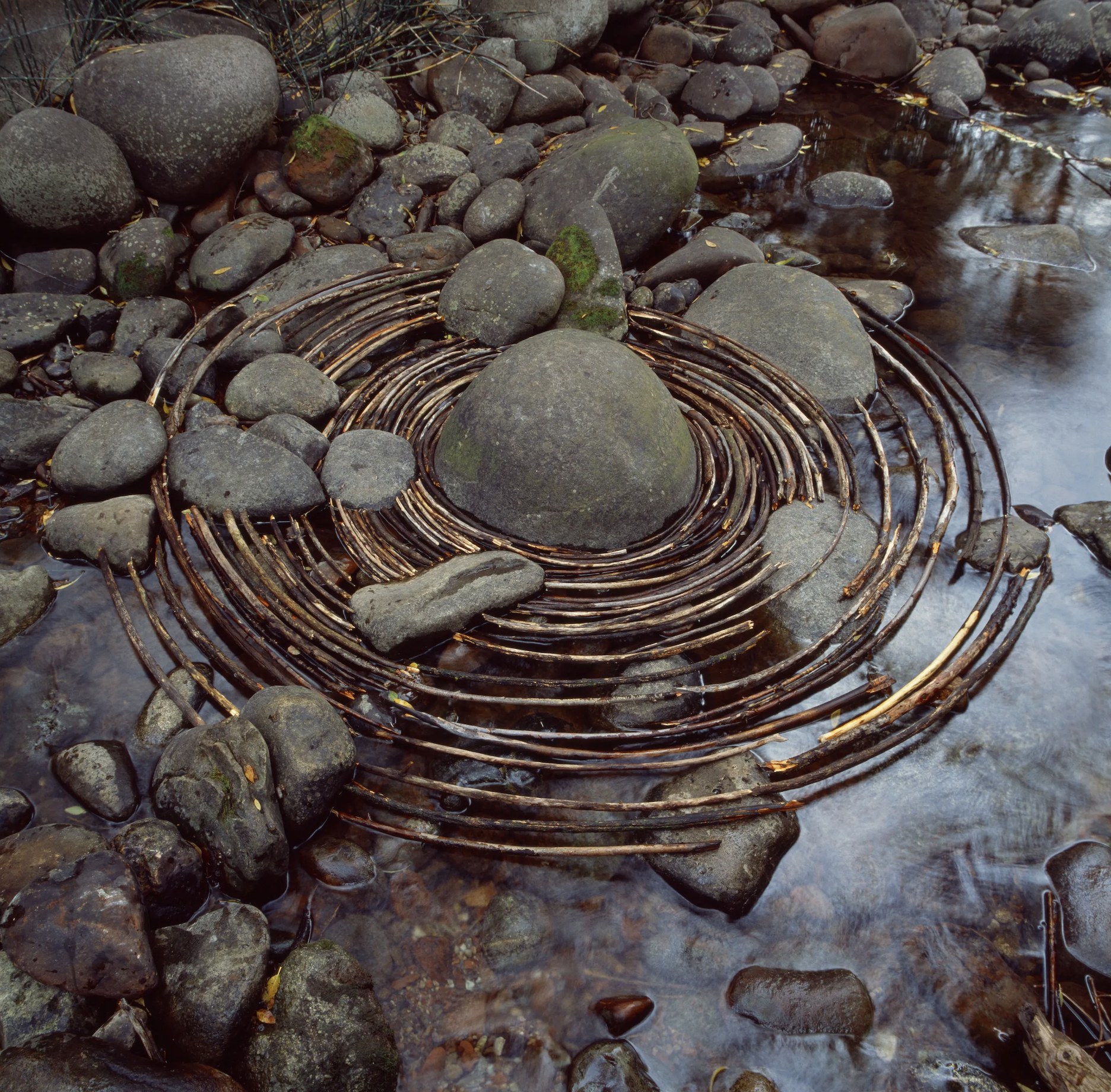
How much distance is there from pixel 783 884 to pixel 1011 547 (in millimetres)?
2444

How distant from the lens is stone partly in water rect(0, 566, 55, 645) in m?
3.79

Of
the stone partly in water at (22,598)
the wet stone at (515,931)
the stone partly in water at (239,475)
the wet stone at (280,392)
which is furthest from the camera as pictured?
the wet stone at (280,392)

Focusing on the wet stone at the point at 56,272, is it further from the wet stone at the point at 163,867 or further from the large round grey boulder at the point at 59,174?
the wet stone at the point at 163,867

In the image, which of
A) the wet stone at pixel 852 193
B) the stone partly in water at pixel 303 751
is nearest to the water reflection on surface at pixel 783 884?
→ the stone partly in water at pixel 303 751

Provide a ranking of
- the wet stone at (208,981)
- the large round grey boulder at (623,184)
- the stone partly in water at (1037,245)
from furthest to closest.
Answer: the stone partly in water at (1037,245) < the large round grey boulder at (623,184) < the wet stone at (208,981)

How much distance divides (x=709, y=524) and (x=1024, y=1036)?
2.62m

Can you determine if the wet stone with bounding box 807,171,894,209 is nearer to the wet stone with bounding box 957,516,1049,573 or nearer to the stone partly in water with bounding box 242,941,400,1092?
the wet stone with bounding box 957,516,1049,573

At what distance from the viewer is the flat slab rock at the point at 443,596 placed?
365 cm

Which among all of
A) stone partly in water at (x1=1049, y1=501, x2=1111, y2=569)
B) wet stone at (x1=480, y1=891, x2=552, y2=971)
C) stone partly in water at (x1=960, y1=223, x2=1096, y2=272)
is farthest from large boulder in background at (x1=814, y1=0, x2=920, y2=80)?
wet stone at (x1=480, y1=891, x2=552, y2=971)

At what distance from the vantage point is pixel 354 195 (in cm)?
659

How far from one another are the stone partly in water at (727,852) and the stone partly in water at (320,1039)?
3.93 feet

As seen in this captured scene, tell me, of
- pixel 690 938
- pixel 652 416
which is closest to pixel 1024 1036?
pixel 690 938

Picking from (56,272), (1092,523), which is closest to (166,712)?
(56,272)

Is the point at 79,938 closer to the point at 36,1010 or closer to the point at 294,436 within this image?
the point at 36,1010
